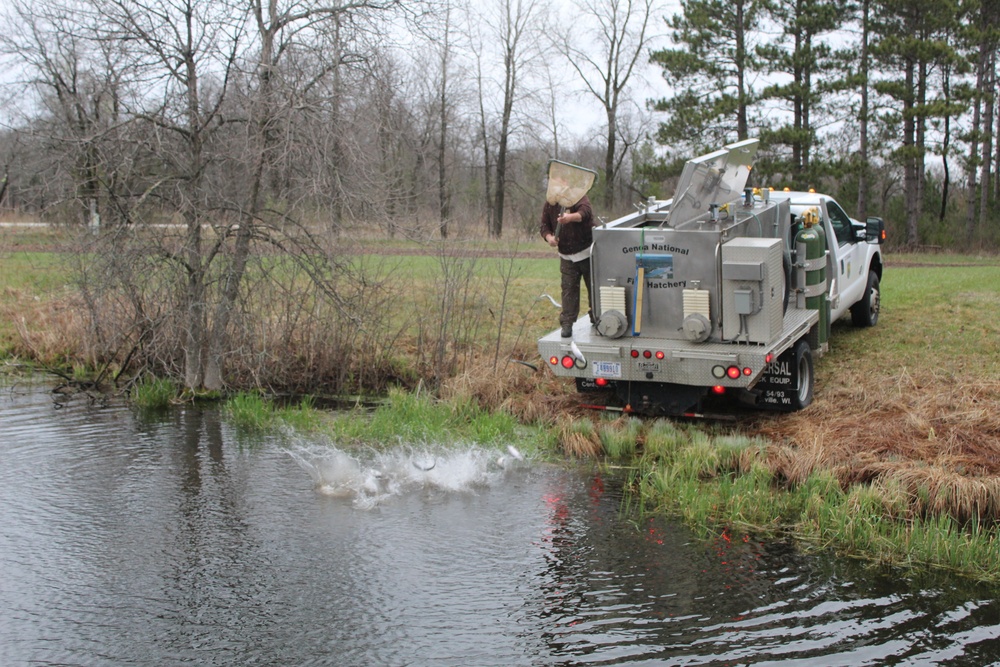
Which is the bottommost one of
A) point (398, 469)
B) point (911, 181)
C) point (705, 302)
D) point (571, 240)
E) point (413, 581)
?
point (413, 581)

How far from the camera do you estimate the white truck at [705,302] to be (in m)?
9.51

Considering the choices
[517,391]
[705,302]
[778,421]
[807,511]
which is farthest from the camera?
[517,391]

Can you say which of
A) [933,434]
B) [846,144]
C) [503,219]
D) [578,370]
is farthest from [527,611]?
[503,219]

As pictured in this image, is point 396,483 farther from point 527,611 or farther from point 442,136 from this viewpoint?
point 442,136

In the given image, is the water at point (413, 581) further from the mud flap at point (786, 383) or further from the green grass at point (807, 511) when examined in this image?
the mud flap at point (786, 383)

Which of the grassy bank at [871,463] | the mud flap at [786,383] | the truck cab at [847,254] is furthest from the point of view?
the truck cab at [847,254]

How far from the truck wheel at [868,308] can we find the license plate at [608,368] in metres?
5.32

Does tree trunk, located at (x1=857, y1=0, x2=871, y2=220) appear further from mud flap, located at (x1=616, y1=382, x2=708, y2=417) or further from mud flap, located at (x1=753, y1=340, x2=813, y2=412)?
mud flap, located at (x1=616, y1=382, x2=708, y2=417)

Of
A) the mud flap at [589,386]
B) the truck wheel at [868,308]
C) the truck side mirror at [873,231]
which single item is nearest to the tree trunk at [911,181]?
the truck wheel at [868,308]

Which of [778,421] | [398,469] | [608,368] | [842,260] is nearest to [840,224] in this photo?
[842,260]

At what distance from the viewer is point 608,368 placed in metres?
9.95

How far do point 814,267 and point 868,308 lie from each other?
3324mm

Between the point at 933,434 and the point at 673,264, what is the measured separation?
114 inches

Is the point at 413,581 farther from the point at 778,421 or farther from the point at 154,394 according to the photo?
the point at 154,394
